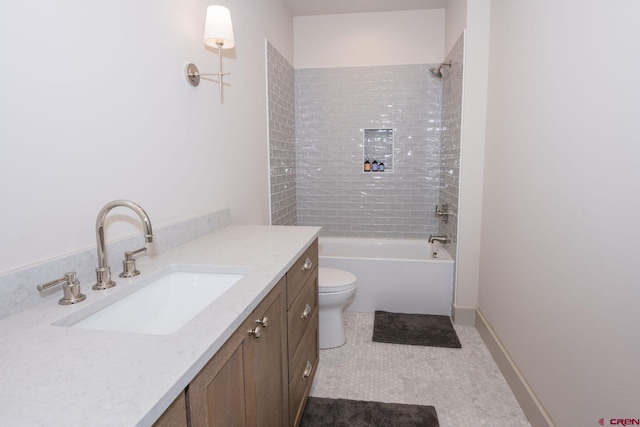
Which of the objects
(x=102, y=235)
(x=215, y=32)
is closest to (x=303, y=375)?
(x=102, y=235)

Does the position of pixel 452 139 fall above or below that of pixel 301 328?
above

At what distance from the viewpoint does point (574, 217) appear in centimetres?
142

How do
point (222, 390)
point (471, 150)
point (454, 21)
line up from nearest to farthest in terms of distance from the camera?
point (222, 390), point (471, 150), point (454, 21)

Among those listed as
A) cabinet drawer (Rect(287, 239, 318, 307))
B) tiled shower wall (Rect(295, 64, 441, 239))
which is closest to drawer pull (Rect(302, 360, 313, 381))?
cabinet drawer (Rect(287, 239, 318, 307))

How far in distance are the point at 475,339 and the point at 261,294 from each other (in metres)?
2.09

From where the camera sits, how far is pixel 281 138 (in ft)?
10.7

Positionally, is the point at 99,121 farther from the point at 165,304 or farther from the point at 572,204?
the point at 572,204

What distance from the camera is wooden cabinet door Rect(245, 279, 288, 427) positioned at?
1.06m

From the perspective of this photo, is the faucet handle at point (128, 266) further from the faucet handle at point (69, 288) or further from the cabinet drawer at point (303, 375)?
the cabinet drawer at point (303, 375)

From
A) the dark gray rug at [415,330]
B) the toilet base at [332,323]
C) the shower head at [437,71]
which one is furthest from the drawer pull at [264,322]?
the shower head at [437,71]

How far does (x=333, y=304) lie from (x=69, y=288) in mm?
1665

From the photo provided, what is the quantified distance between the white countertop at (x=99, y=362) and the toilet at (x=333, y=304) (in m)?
1.28

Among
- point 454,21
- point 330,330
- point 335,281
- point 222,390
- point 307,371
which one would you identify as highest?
point 454,21

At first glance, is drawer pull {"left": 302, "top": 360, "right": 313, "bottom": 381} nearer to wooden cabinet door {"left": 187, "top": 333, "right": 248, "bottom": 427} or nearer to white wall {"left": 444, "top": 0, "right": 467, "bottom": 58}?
wooden cabinet door {"left": 187, "top": 333, "right": 248, "bottom": 427}
